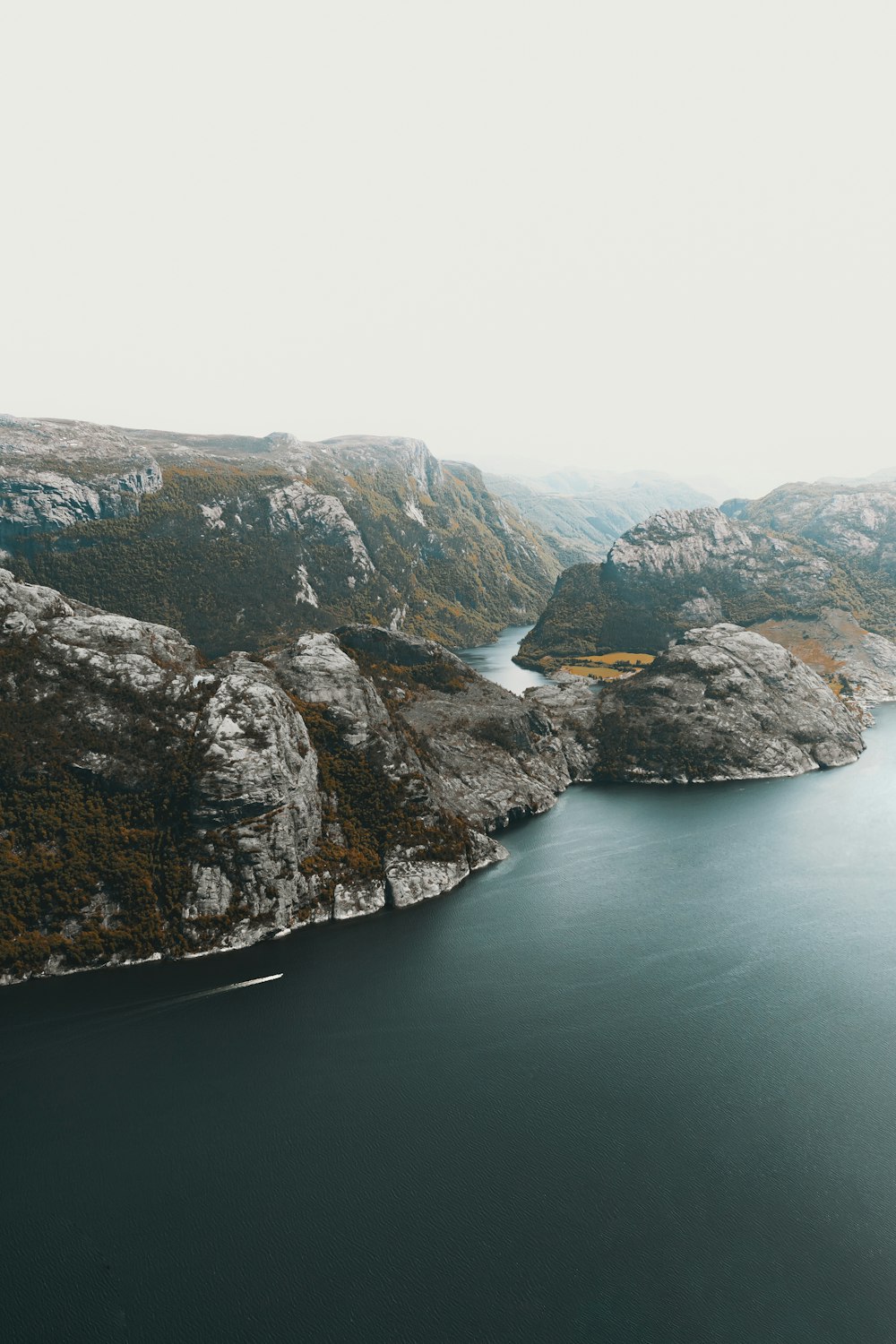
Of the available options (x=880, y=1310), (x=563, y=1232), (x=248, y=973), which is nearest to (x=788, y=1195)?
(x=880, y=1310)

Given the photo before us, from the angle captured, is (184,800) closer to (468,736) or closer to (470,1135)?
(470,1135)

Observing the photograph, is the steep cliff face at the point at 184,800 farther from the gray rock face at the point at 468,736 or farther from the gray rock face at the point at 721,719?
the gray rock face at the point at 721,719

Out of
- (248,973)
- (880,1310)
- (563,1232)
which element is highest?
(880,1310)

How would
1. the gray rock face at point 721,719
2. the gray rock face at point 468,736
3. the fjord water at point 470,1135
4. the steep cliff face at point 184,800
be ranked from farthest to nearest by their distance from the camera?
the gray rock face at point 721,719, the gray rock face at point 468,736, the steep cliff face at point 184,800, the fjord water at point 470,1135

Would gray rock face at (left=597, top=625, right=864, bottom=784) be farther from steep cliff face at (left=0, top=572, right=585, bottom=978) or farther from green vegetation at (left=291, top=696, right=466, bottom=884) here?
green vegetation at (left=291, top=696, right=466, bottom=884)

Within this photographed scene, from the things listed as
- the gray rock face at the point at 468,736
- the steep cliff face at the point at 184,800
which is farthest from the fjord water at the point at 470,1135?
the gray rock face at the point at 468,736

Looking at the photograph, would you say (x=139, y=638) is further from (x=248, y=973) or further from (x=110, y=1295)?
(x=110, y=1295)
